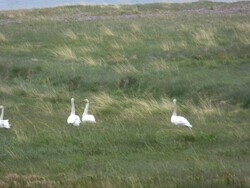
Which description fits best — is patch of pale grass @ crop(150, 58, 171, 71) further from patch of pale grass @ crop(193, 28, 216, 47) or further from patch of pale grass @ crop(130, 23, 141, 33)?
patch of pale grass @ crop(130, 23, 141, 33)

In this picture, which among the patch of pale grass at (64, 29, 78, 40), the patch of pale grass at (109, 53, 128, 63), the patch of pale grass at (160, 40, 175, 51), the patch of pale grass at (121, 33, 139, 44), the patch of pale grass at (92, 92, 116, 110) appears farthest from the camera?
the patch of pale grass at (64, 29, 78, 40)

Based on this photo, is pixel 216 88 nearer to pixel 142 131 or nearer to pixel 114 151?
pixel 142 131

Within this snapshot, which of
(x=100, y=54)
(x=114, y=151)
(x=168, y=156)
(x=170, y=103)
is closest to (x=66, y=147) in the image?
(x=114, y=151)

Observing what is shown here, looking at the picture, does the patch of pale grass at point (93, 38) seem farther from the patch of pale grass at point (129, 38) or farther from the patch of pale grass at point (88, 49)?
the patch of pale grass at point (88, 49)

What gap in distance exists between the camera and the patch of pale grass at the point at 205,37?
93.4 ft

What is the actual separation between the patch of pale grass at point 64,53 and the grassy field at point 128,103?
6 cm

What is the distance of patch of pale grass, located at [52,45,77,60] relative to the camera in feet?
88.8

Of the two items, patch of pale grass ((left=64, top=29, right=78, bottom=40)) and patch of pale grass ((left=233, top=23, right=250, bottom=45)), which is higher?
patch of pale grass ((left=233, top=23, right=250, bottom=45))

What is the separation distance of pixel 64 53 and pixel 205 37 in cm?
555

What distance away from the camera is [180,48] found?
90.5ft

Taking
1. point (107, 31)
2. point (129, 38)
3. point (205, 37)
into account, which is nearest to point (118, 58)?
point (205, 37)

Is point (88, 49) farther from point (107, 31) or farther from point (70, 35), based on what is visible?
point (107, 31)

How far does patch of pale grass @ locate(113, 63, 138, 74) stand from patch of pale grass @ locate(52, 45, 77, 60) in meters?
3.09

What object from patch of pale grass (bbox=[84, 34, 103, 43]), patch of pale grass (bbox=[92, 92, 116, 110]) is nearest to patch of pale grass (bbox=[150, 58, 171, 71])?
patch of pale grass (bbox=[92, 92, 116, 110])
